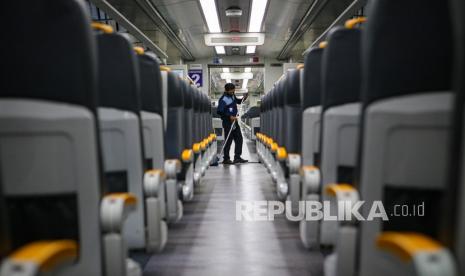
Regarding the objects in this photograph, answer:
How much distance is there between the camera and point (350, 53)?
184cm

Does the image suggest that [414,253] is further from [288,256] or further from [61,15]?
[288,256]

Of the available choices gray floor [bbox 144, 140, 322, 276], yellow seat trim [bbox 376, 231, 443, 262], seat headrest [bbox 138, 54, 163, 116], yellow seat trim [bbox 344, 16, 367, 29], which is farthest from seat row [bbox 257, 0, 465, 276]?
seat headrest [bbox 138, 54, 163, 116]

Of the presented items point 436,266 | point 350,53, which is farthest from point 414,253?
point 350,53

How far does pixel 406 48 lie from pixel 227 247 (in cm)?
205

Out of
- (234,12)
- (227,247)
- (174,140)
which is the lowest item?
(227,247)

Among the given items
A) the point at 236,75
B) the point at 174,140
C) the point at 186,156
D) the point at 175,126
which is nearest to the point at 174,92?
the point at 175,126

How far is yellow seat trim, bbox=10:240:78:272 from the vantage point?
86cm

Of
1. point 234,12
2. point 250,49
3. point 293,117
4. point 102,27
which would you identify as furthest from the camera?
point 250,49

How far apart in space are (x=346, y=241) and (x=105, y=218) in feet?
2.80

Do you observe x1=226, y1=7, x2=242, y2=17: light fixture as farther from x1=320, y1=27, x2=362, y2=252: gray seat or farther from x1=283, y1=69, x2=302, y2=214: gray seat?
x1=320, y1=27, x2=362, y2=252: gray seat

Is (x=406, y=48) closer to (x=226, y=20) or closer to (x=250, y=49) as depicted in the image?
(x=226, y=20)

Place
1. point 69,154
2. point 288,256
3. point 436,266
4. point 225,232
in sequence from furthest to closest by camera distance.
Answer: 1. point 225,232
2. point 288,256
3. point 69,154
4. point 436,266

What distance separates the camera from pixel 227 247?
2584 mm

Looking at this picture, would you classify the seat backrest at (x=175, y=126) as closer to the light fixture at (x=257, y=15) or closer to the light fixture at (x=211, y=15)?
the light fixture at (x=211, y=15)
